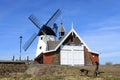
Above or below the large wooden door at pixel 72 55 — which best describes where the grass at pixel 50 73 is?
below

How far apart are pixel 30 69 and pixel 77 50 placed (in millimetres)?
18119

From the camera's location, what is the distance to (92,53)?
6806 centimetres

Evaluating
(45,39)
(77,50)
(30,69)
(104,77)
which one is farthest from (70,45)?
(104,77)

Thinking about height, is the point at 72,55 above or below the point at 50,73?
above

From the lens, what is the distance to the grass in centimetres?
3791

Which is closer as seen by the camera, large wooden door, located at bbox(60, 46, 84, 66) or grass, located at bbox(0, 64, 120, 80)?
grass, located at bbox(0, 64, 120, 80)

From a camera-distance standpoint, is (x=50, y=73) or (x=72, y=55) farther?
(x=72, y=55)

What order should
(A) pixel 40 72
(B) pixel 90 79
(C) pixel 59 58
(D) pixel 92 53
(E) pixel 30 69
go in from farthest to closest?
(D) pixel 92 53, (C) pixel 59 58, (E) pixel 30 69, (A) pixel 40 72, (B) pixel 90 79

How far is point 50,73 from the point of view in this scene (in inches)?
1761

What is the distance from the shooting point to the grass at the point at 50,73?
37.9 meters

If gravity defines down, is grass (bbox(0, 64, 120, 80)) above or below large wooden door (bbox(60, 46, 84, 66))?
below

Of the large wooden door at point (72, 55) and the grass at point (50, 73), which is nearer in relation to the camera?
the grass at point (50, 73)

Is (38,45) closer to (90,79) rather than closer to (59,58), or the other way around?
(59,58)

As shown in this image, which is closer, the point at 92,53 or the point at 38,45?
the point at 92,53
